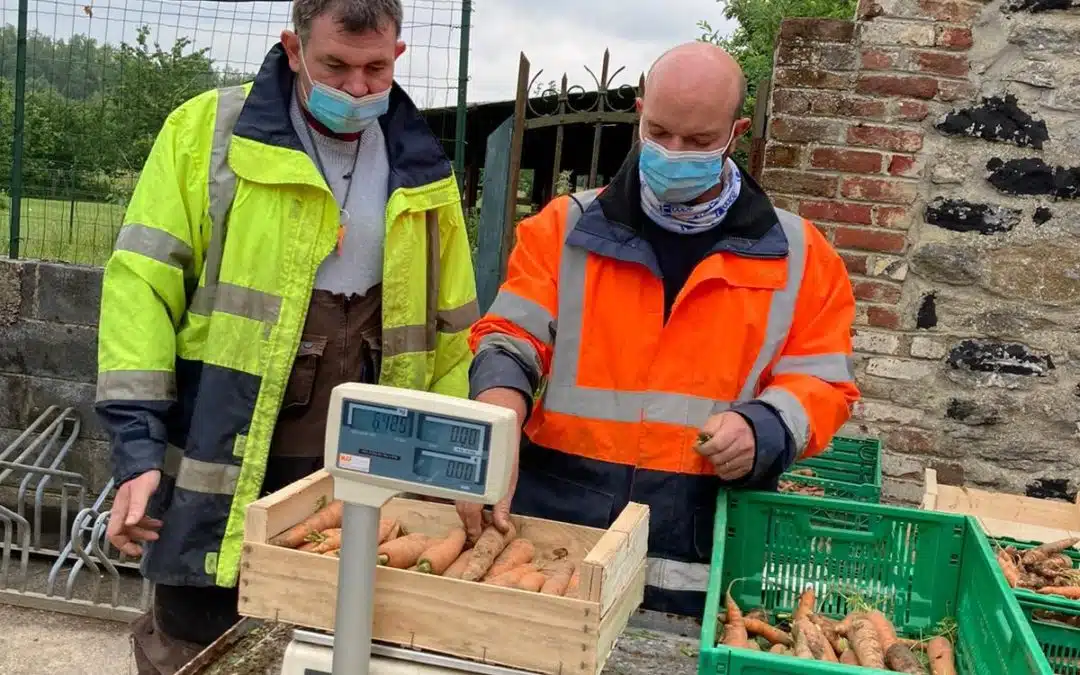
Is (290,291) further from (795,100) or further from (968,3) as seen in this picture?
(968,3)

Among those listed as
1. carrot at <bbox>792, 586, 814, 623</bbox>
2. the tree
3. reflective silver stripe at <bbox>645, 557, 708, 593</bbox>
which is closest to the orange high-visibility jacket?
reflective silver stripe at <bbox>645, 557, 708, 593</bbox>

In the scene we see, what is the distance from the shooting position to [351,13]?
2336 millimetres

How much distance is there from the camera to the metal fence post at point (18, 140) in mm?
5262

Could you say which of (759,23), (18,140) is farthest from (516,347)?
(759,23)

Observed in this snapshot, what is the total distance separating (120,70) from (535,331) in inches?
154

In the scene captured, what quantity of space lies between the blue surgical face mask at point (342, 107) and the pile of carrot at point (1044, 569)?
191cm

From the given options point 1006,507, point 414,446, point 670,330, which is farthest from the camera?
point 1006,507

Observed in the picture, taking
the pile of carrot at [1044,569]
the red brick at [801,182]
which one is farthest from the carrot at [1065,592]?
the red brick at [801,182]

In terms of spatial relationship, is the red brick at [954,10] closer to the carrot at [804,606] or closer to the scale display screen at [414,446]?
the carrot at [804,606]

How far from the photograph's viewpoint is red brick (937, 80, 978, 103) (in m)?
4.18

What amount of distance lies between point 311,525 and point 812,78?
323 cm

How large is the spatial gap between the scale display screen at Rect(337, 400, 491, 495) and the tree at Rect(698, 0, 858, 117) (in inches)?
536

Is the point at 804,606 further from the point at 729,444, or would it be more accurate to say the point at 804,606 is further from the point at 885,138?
the point at 885,138

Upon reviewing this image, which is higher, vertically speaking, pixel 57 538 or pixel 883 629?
pixel 883 629
